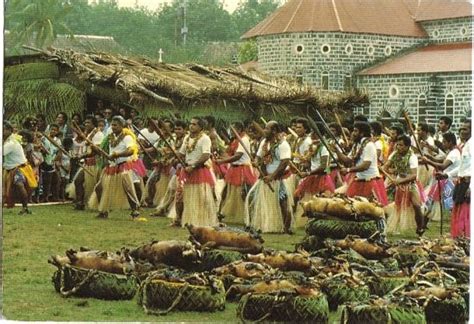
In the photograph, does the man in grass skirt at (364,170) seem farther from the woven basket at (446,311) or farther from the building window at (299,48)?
the woven basket at (446,311)

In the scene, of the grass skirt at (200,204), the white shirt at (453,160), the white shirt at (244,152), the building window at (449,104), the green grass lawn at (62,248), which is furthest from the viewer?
the grass skirt at (200,204)

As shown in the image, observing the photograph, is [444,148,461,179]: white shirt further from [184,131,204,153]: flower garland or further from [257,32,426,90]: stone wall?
[184,131,204,153]: flower garland

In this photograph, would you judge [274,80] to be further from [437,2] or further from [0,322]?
[0,322]

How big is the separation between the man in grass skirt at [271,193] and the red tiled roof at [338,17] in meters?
1.97

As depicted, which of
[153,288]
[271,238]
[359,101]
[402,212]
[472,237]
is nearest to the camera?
[153,288]

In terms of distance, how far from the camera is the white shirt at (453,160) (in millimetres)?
13105

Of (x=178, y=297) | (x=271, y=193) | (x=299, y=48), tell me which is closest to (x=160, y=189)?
(x=271, y=193)

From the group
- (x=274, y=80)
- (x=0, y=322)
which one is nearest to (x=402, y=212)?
(x=274, y=80)

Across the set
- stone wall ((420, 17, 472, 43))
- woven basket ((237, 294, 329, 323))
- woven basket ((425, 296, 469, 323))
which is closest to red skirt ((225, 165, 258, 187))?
stone wall ((420, 17, 472, 43))

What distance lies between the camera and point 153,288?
11.0 metres

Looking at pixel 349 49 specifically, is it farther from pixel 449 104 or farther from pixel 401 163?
pixel 401 163

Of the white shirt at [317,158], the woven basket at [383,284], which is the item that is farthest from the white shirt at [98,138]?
the woven basket at [383,284]

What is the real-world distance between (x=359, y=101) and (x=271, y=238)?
2.13m

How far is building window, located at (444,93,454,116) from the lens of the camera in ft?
40.9
